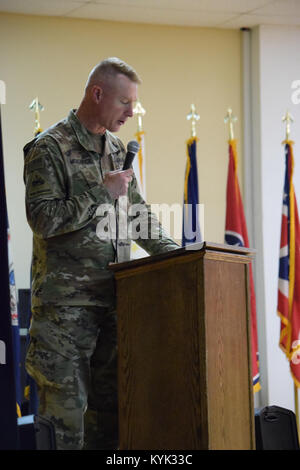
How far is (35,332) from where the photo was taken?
258 cm

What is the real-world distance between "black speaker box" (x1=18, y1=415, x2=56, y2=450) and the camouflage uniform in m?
0.18

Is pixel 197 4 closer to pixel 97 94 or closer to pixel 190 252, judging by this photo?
pixel 97 94

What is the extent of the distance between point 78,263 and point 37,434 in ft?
1.97

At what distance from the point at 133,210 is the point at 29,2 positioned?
114 inches

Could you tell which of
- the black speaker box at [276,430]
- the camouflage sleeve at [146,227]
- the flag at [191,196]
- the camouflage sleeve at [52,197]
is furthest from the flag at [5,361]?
the flag at [191,196]

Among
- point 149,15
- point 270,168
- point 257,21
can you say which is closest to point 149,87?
point 149,15

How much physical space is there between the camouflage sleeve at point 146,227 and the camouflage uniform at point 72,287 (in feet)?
0.51

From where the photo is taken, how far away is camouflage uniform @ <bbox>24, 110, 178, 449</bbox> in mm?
2508

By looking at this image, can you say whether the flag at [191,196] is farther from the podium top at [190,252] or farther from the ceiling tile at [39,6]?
the podium top at [190,252]

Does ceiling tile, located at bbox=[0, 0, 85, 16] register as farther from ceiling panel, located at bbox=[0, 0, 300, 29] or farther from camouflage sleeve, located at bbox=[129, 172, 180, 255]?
camouflage sleeve, located at bbox=[129, 172, 180, 255]

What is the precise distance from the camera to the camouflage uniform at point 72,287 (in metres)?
2.51

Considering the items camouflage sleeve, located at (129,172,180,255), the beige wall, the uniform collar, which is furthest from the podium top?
the beige wall

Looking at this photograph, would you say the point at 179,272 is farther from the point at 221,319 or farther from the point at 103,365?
the point at 103,365
